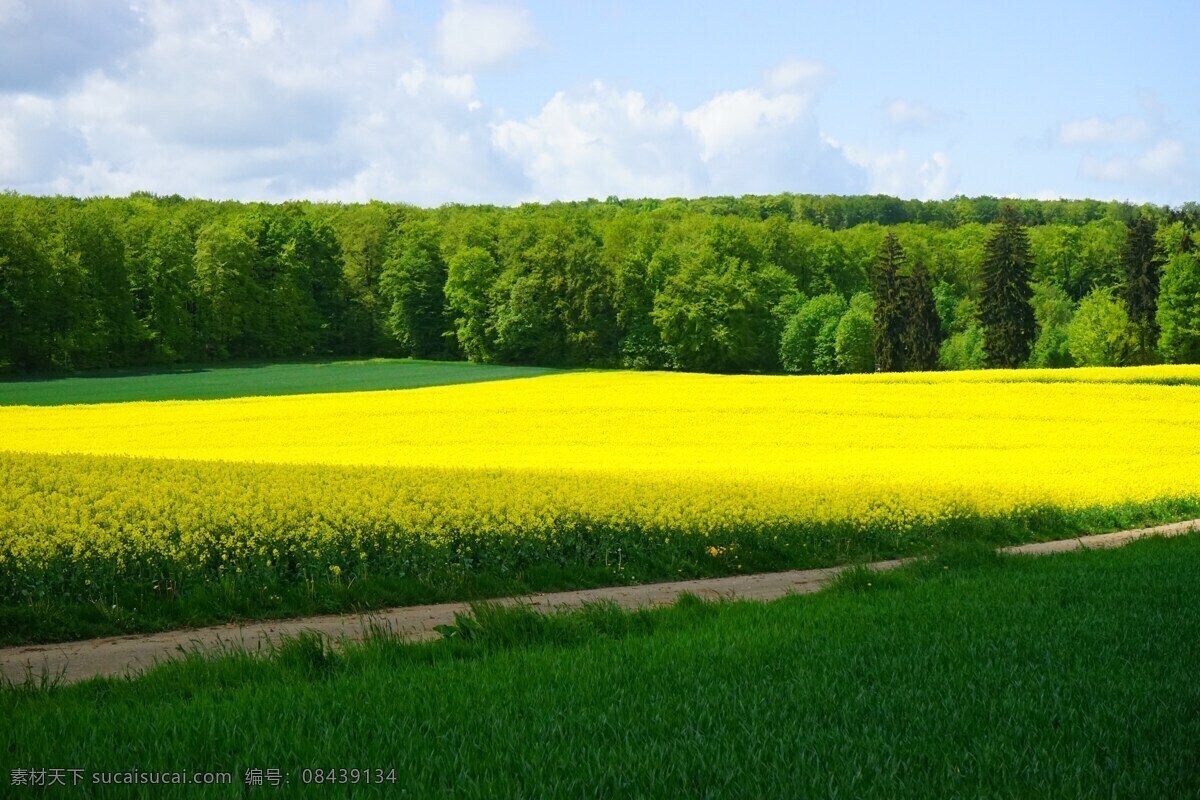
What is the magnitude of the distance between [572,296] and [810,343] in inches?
746

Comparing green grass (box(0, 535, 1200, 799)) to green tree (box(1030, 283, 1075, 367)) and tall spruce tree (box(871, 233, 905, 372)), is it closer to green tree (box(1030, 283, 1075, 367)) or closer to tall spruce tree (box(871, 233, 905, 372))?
tall spruce tree (box(871, 233, 905, 372))

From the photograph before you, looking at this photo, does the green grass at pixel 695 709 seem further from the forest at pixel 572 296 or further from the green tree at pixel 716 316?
the green tree at pixel 716 316

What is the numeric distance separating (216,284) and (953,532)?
6611 cm

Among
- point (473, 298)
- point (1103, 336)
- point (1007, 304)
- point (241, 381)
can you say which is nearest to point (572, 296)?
point (473, 298)

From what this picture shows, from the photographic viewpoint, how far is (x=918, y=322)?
250 ft

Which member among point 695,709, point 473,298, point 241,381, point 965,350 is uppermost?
point 473,298

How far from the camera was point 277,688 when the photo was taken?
19.6ft

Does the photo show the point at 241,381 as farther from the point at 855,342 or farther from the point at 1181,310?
the point at 1181,310

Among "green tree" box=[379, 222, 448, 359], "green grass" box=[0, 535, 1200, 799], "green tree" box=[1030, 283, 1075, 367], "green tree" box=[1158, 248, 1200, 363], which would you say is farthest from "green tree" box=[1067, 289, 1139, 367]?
"green grass" box=[0, 535, 1200, 799]

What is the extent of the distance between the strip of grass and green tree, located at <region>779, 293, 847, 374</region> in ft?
198

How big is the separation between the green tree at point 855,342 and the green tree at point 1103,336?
14924 mm

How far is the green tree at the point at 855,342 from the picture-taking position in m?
78.0

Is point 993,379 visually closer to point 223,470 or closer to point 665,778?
point 223,470

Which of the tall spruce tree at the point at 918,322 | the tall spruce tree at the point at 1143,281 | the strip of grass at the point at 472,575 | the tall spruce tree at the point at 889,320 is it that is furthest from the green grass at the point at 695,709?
the tall spruce tree at the point at 1143,281
